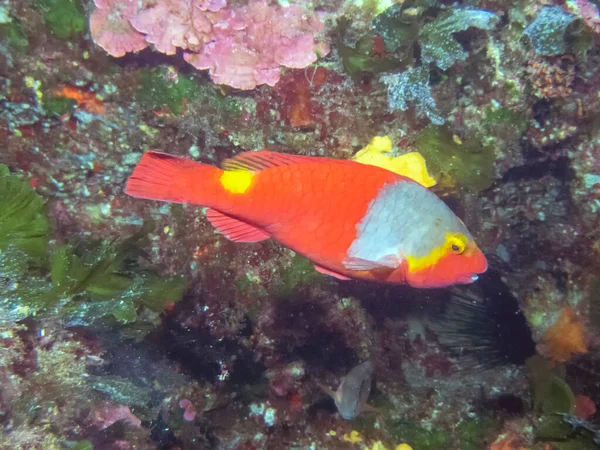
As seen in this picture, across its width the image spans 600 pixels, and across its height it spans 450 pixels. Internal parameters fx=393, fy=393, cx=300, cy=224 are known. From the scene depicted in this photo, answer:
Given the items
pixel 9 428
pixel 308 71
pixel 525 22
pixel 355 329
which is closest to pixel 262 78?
pixel 308 71

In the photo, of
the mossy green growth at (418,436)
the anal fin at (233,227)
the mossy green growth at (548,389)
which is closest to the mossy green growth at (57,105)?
the anal fin at (233,227)

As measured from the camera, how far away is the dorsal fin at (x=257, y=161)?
249 cm

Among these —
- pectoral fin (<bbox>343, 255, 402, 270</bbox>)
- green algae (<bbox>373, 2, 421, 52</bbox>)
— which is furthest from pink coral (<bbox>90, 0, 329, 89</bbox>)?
pectoral fin (<bbox>343, 255, 402, 270</bbox>)

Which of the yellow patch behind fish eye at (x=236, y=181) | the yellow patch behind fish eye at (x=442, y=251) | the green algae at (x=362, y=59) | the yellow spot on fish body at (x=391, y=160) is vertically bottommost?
the yellow patch behind fish eye at (x=442, y=251)

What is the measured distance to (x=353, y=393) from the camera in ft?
13.2

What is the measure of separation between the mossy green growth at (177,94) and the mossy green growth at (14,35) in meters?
0.88

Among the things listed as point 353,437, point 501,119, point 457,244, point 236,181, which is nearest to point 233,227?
point 236,181

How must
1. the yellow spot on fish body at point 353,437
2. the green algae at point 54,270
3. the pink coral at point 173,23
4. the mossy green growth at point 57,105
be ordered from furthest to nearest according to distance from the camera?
the yellow spot on fish body at point 353,437 < the mossy green growth at point 57,105 < the pink coral at point 173,23 < the green algae at point 54,270

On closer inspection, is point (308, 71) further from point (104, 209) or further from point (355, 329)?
point (355, 329)

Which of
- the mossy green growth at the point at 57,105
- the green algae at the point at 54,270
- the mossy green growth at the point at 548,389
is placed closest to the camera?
the green algae at the point at 54,270

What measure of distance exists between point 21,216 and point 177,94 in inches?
62.1

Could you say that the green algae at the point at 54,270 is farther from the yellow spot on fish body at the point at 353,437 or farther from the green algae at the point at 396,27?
the yellow spot on fish body at the point at 353,437

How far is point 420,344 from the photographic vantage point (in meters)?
4.91

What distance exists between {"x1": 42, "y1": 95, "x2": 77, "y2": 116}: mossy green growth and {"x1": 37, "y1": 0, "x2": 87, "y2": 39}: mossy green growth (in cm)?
50
